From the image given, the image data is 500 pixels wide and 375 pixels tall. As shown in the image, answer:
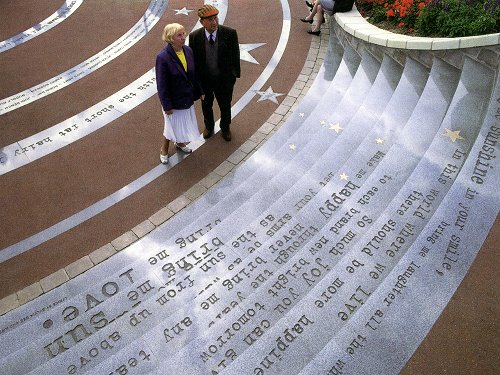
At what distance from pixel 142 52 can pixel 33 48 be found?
9.29 feet

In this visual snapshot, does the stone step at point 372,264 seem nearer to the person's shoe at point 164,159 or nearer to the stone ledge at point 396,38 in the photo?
the stone ledge at point 396,38

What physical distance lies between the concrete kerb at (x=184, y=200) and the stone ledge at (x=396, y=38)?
0.94 meters

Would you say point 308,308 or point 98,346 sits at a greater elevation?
point 308,308

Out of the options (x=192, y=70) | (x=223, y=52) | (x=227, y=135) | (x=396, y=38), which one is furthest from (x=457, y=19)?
(x=192, y=70)

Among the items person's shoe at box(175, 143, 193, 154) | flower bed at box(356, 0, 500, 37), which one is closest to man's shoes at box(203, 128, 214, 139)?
person's shoe at box(175, 143, 193, 154)

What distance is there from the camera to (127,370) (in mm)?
4523

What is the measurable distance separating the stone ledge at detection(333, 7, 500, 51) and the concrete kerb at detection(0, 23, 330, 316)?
3.09ft

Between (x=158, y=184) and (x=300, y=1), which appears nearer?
(x=158, y=184)

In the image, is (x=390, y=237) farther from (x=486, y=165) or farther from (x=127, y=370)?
(x=127, y=370)

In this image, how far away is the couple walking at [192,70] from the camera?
20.7 ft

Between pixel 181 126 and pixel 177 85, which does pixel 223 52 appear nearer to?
pixel 177 85

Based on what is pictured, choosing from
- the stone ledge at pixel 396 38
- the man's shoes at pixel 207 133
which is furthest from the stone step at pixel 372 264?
the man's shoes at pixel 207 133

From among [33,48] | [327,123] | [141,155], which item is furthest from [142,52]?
[327,123]

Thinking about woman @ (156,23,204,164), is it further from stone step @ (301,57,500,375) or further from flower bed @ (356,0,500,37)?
flower bed @ (356,0,500,37)
